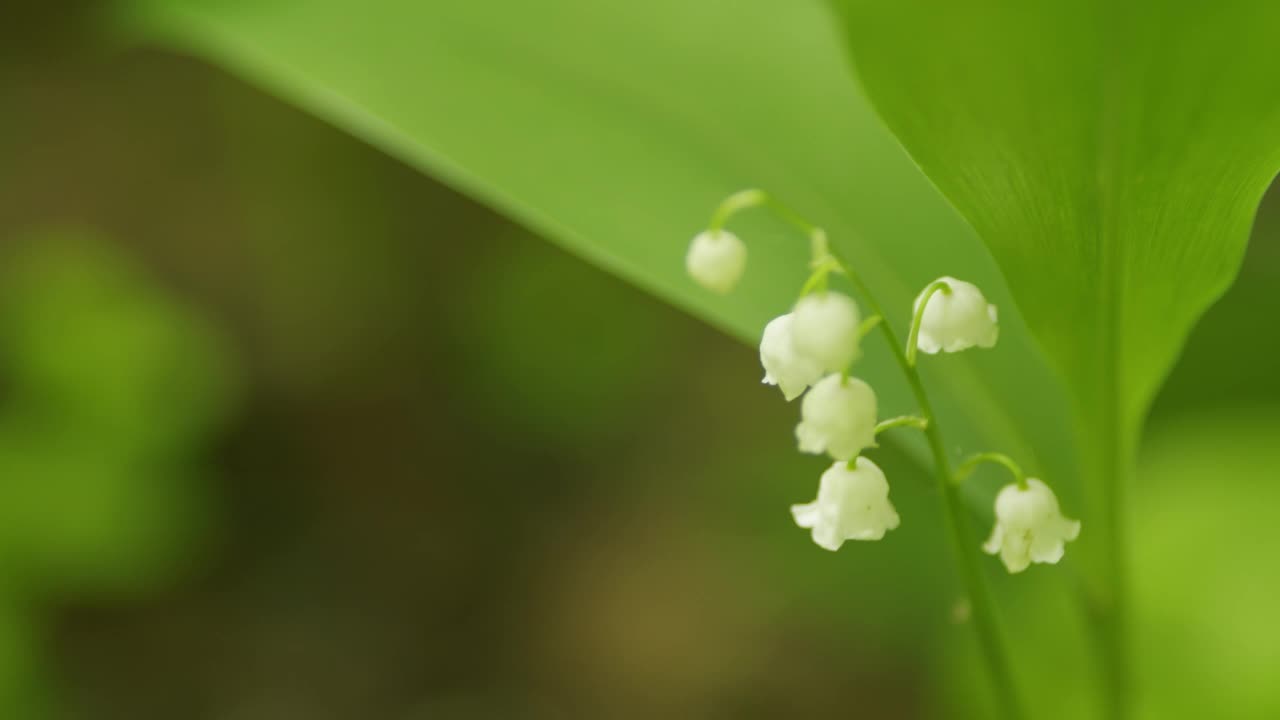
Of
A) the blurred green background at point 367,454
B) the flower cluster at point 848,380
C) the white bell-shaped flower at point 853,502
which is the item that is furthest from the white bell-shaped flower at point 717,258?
the blurred green background at point 367,454

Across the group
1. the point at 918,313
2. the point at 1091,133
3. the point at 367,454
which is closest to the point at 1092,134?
the point at 1091,133

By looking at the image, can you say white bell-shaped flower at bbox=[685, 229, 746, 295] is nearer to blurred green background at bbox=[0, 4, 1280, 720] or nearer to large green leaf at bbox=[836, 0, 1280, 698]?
large green leaf at bbox=[836, 0, 1280, 698]

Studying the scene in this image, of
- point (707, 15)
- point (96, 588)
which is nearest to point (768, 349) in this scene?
point (707, 15)

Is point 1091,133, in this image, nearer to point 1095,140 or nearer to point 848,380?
point 1095,140

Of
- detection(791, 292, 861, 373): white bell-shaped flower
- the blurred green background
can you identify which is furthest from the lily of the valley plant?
the blurred green background

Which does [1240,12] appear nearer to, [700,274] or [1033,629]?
[700,274]

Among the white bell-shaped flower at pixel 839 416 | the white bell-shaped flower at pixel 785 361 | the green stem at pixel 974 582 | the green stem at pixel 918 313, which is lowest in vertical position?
the green stem at pixel 974 582

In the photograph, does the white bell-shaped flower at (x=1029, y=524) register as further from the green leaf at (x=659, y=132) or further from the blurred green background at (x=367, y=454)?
the blurred green background at (x=367, y=454)
